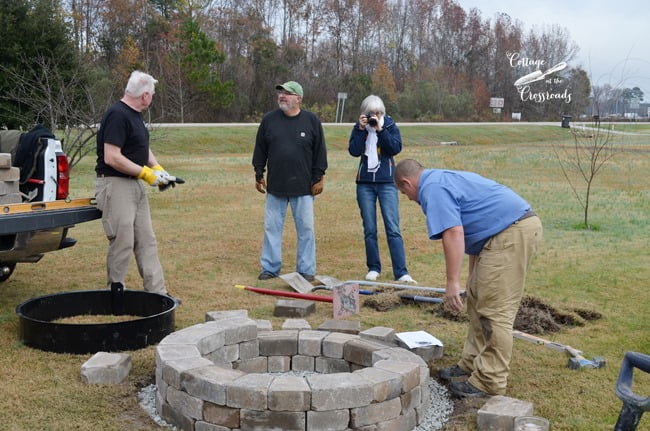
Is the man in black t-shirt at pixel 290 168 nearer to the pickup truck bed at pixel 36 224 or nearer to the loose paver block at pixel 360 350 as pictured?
the pickup truck bed at pixel 36 224

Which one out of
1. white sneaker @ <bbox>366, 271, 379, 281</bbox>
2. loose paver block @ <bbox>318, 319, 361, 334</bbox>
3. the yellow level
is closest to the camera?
white sneaker @ <bbox>366, 271, 379, 281</bbox>

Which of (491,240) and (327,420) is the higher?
(491,240)

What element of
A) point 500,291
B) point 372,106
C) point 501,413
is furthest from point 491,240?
point 372,106

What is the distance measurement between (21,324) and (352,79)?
131ft

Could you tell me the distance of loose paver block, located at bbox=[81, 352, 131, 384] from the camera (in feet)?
14.4

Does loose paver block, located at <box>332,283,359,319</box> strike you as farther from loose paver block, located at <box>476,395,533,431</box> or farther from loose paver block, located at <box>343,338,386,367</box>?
loose paver block, located at <box>476,395,533,431</box>

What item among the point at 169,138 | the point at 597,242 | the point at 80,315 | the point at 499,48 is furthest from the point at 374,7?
the point at 80,315

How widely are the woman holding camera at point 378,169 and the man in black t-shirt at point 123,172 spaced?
2.17m

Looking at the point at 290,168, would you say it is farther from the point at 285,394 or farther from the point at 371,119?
the point at 285,394

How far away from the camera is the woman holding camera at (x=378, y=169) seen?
7.15 m

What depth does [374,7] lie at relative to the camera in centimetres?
5372

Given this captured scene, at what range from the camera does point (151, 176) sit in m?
5.61

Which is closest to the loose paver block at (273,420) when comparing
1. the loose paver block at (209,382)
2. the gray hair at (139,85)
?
the loose paver block at (209,382)

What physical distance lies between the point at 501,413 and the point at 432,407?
1.98ft
